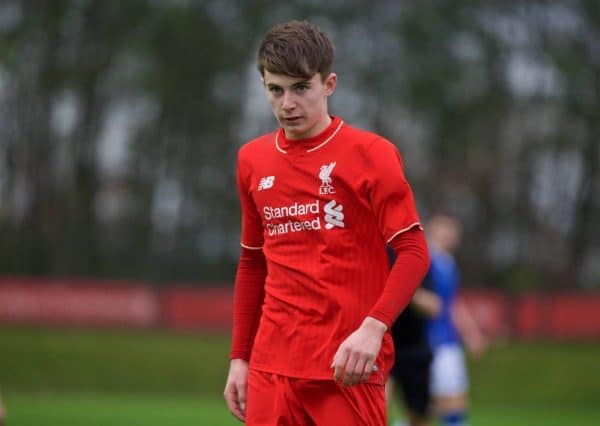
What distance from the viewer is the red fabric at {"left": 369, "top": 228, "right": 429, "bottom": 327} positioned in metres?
3.54

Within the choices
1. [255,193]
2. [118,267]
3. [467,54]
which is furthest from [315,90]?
[467,54]

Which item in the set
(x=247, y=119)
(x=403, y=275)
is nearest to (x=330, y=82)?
(x=403, y=275)

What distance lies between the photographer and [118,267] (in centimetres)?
2644

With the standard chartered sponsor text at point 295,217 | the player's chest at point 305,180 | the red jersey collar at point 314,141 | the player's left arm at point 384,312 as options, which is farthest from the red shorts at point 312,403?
the red jersey collar at point 314,141

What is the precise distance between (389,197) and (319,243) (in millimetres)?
300

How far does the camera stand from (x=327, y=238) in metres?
3.76

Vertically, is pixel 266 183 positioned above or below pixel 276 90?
below

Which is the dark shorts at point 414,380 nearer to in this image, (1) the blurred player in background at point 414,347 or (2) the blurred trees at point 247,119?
(1) the blurred player in background at point 414,347

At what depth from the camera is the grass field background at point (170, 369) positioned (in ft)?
65.6

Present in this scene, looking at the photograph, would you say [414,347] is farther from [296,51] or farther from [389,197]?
[296,51]

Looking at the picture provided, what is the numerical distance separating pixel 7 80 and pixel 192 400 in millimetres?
13589

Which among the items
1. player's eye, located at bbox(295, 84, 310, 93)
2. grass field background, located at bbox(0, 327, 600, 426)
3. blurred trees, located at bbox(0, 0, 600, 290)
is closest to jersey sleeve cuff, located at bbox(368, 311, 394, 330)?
player's eye, located at bbox(295, 84, 310, 93)

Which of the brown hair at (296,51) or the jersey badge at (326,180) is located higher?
the brown hair at (296,51)

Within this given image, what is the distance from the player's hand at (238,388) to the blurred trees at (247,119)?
73.8ft
